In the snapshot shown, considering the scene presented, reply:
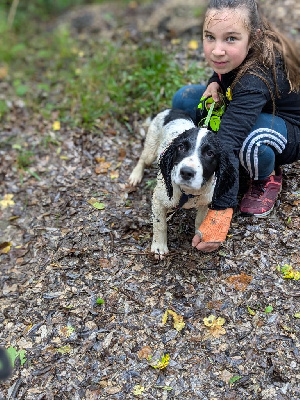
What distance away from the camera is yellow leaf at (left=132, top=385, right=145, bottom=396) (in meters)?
2.88

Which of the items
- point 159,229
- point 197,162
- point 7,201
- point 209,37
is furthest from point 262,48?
point 7,201

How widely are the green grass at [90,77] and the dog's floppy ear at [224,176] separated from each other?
7.70 feet

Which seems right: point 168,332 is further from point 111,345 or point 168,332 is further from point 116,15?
point 116,15

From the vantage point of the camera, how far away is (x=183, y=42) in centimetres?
609

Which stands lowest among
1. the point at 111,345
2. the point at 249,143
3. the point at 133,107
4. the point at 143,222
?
the point at 111,345

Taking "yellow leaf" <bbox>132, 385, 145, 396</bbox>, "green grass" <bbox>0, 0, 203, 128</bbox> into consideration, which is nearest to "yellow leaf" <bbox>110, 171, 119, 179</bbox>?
"green grass" <bbox>0, 0, 203, 128</bbox>

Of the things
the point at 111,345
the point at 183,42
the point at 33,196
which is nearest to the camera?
the point at 111,345

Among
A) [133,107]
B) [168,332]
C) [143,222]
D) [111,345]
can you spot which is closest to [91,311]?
[111,345]

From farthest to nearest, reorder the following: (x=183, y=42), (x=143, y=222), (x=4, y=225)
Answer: (x=183, y=42) → (x=4, y=225) → (x=143, y=222)

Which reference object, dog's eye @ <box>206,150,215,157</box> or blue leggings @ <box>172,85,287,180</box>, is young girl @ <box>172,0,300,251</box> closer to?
blue leggings @ <box>172,85,287,180</box>

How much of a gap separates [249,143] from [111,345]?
1.90 m

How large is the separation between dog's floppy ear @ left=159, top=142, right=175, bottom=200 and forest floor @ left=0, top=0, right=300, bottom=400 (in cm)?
79

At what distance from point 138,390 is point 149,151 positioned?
7.09 feet

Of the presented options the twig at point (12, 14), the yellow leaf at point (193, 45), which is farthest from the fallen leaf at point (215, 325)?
the twig at point (12, 14)
